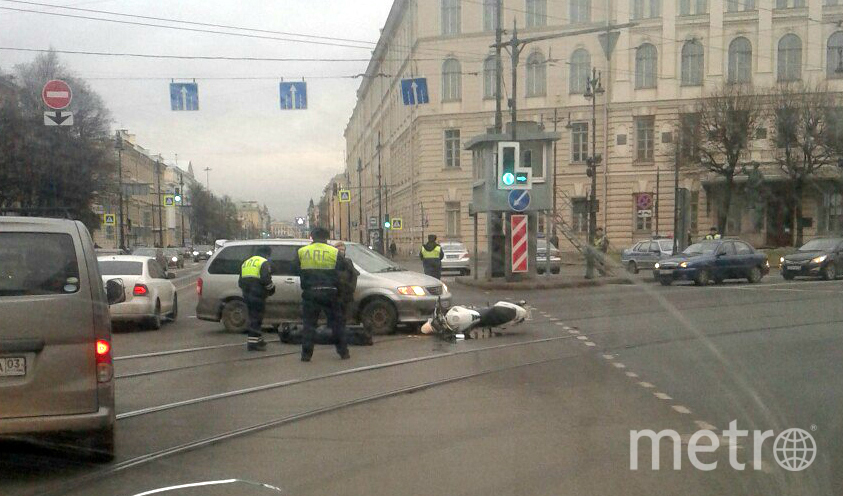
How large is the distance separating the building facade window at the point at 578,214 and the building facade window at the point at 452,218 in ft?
25.0

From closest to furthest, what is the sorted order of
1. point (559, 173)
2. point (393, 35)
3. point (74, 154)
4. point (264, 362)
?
point (264, 362) < point (74, 154) < point (559, 173) < point (393, 35)

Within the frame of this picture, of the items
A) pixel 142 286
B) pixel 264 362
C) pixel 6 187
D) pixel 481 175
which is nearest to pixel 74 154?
pixel 6 187

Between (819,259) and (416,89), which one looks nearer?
(819,259)

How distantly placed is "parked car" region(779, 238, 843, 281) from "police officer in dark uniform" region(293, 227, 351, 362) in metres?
22.4

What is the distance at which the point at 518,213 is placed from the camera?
90.3 feet

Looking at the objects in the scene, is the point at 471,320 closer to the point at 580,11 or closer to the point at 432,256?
the point at 432,256

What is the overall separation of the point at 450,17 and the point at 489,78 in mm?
4749

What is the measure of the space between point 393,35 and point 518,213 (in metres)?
44.8

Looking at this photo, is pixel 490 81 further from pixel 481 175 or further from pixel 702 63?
pixel 481 175

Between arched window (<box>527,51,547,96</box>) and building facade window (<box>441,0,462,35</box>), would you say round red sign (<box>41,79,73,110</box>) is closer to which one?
building facade window (<box>441,0,462,35</box>)

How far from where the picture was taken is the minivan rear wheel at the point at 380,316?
15.3 meters

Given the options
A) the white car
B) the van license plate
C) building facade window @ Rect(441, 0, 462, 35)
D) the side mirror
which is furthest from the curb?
building facade window @ Rect(441, 0, 462, 35)

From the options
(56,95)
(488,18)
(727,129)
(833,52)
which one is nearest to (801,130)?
(727,129)

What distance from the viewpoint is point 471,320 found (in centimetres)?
1472
